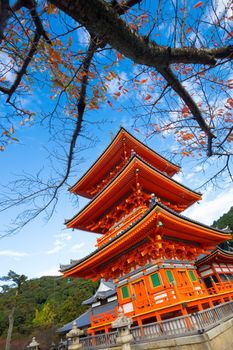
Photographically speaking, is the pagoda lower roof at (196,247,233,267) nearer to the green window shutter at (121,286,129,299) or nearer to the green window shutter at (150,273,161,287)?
the green window shutter at (121,286,129,299)

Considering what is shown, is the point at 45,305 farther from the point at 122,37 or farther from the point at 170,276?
the point at 122,37

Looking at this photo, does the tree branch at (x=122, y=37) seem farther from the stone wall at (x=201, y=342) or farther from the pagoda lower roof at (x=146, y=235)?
the stone wall at (x=201, y=342)

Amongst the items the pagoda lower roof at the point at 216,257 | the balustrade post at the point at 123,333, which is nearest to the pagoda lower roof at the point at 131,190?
the pagoda lower roof at the point at 216,257

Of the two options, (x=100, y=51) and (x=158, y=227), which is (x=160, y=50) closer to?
(x=100, y=51)

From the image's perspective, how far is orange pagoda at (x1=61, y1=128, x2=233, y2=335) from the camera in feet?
26.4

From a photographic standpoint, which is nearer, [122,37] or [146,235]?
[122,37]

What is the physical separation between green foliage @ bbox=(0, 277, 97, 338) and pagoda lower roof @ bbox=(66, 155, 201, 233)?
975 inches

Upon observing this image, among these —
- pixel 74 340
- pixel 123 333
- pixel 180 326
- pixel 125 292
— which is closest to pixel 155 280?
pixel 125 292

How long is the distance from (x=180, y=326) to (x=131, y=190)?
5.90 meters

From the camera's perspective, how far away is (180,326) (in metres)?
6.24

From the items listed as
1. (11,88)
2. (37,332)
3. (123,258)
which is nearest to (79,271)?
(123,258)

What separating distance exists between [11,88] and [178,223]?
24.5 ft

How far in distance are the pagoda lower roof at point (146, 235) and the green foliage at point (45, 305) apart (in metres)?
25.5

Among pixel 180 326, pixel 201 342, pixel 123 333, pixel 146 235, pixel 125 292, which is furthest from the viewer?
pixel 125 292
